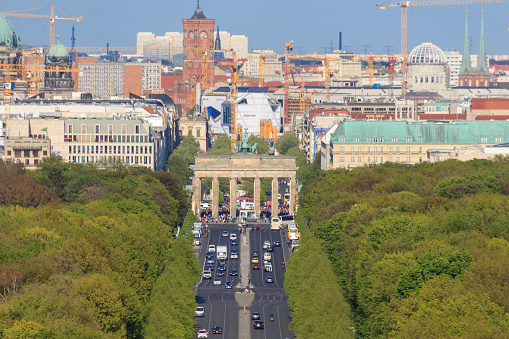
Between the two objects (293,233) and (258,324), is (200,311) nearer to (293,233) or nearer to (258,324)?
(258,324)

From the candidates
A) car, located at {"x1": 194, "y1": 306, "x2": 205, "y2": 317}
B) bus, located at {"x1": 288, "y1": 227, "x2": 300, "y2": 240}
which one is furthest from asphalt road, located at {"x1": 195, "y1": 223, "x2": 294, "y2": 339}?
bus, located at {"x1": 288, "y1": 227, "x2": 300, "y2": 240}

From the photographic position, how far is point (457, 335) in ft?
270

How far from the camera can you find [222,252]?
545 ft

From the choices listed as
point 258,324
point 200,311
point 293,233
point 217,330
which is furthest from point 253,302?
point 293,233

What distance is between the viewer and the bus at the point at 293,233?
17912 cm

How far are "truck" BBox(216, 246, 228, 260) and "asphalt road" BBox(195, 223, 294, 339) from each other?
0.70 m

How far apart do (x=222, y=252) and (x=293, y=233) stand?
16.9m

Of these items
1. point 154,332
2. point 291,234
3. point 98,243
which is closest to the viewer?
point 154,332

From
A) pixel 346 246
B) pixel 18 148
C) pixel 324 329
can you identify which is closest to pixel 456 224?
pixel 346 246

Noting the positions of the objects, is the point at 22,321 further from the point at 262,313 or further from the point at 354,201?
the point at 354,201

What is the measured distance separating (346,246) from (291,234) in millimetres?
50897

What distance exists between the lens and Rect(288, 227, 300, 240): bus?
588 feet

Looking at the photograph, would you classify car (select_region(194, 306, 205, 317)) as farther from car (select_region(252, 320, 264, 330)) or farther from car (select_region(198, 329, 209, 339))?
car (select_region(198, 329, 209, 339))

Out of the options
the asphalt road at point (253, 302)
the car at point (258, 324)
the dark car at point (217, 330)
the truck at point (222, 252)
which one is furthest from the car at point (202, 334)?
the truck at point (222, 252)
